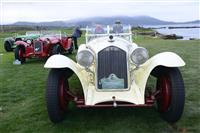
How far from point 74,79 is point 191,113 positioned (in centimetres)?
370

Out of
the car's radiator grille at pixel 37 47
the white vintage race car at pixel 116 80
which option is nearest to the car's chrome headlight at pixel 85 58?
the white vintage race car at pixel 116 80

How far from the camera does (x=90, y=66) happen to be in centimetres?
577

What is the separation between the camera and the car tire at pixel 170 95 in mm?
5137

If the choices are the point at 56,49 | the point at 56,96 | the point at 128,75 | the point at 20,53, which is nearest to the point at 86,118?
the point at 56,96

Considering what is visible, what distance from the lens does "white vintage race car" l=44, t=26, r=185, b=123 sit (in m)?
5.26

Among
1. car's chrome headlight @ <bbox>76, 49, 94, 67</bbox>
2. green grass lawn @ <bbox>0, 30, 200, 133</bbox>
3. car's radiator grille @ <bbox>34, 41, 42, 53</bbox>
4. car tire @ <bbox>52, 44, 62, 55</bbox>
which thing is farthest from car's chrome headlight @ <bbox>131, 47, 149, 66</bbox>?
car's radiator grille @ <bbox>34, 41, 42, 53</bbox>

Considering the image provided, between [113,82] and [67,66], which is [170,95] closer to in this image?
[113,82]

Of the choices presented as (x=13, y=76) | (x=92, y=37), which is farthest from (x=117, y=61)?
(x=13, y=76)

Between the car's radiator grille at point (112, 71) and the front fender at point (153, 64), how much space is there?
1.08 feet

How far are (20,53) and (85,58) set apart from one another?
7844mm

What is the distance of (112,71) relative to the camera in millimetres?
5578

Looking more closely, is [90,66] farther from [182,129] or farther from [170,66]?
[182,129]

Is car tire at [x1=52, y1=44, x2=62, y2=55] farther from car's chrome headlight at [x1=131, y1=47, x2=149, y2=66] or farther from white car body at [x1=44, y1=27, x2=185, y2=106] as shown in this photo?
car's chrome headlight at [x1=131, y1=47, x2=149, y2=66]

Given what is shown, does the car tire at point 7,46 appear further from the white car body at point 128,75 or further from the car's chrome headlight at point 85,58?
the car's chrome headlight at point 85,58
